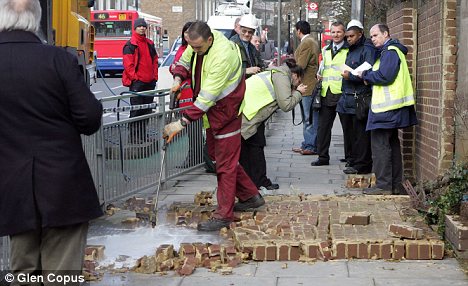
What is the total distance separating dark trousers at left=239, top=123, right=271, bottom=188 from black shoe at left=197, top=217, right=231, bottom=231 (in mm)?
1811

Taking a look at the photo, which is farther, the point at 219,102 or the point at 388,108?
the point at 388,108

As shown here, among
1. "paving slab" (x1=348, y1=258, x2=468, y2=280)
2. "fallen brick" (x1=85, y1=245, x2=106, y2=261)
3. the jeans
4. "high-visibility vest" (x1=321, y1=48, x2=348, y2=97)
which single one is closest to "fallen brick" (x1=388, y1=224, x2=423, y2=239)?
"paving slab" (x1=348, y1=258, x2=468, y2=280)

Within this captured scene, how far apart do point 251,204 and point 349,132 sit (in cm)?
352

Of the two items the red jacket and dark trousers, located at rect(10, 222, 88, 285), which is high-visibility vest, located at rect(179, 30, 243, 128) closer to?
dark trousers, located at rect(10, 222, 88, 285)

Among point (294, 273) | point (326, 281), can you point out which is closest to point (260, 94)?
point (294, 273)

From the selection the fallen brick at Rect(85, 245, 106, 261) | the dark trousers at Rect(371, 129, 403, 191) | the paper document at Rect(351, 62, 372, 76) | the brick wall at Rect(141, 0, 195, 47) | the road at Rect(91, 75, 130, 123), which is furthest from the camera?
the brick wall at Rect(141, 0, 195, 47)

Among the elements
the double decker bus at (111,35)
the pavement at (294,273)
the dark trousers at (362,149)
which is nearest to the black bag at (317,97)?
the dark trousers at (362,149)

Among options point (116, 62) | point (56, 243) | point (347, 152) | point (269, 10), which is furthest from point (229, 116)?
point (269, 10)

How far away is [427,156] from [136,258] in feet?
11.6

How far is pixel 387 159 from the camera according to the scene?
9.11 m

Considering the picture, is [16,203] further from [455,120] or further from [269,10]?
[269,10]

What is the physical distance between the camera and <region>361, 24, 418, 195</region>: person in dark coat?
8.93 m

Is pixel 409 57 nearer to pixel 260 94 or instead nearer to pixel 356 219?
pixel 260 94

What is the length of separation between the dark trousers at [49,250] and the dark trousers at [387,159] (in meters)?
5.11
